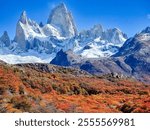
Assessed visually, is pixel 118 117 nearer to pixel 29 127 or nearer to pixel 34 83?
pixel 29 127

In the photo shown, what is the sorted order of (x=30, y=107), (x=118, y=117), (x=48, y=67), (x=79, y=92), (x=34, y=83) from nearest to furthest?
(x=118, y=117) < (x=30, y=107) < (x=34, y=83) < (x=79, y=92) < (x=48, y=67)

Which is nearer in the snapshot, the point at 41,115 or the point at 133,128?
the point at 133,128

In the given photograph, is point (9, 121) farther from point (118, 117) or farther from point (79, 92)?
point (79, 92)

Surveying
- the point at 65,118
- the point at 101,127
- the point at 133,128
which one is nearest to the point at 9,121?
the point at 65,118

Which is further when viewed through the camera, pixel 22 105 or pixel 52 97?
pixel 52 97

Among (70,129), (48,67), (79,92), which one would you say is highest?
(48,67)

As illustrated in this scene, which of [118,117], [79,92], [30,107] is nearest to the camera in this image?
[118,117]

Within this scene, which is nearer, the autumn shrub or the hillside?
the autumn shrub

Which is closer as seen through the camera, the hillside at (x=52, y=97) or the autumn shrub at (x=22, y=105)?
the autumn shrub at (x=22, y=105)

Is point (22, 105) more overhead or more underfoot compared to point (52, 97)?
more underfoot

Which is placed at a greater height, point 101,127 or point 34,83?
point 34,83
